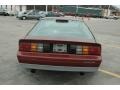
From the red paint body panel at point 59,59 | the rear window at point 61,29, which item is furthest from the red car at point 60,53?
the rear window at point 61,29

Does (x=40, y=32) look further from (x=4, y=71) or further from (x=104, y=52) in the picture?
(x=104, y=52)

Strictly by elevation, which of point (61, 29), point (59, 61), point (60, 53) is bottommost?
point (59, 61)

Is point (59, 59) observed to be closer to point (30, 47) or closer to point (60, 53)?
point (60, 53)

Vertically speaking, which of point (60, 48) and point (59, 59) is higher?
point (60, 48)

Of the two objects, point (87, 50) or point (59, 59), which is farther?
point (87, 50)

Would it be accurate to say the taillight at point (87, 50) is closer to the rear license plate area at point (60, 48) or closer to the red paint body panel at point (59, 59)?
the red paint body panel at point (59, 59)

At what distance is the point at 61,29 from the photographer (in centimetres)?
635

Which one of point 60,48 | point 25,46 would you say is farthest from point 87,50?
point 25,46

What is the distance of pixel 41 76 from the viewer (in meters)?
5.98

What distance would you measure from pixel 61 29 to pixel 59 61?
135 centimetres

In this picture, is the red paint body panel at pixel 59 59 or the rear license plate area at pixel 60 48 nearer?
the red paint body panel at pixel 59 59

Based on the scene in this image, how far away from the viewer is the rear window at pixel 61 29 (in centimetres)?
595
